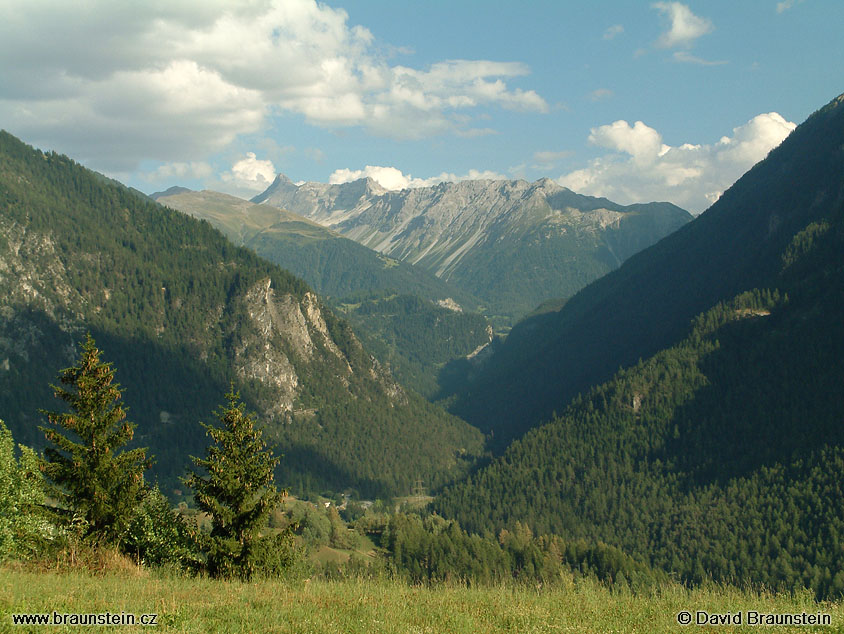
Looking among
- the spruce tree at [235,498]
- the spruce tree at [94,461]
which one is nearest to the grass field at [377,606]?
the spruce tree at [235,498]

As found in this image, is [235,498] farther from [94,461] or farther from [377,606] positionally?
[377,606]

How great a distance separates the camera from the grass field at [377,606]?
62.5ft

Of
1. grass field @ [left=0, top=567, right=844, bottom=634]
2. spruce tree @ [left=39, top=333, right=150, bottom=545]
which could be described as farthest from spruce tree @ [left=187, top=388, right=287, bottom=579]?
grass field @ [left=0, top=567, right=844, bottom=634]

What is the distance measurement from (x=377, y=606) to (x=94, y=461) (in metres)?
26.4

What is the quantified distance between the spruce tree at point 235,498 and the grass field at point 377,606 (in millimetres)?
11184

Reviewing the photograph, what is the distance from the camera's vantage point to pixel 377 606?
72.3ft

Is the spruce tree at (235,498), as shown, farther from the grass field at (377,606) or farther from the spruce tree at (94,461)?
the grass field at (377,606)

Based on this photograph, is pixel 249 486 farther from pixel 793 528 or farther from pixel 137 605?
pixel 793 528

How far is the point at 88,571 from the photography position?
29219 mm

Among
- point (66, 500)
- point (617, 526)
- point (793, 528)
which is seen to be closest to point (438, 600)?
point (66, 500)

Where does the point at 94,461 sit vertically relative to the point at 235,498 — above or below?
above

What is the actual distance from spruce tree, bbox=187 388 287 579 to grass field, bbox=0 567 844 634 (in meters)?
11.2

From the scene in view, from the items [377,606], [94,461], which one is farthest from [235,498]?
[377,606]

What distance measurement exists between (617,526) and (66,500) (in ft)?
607
